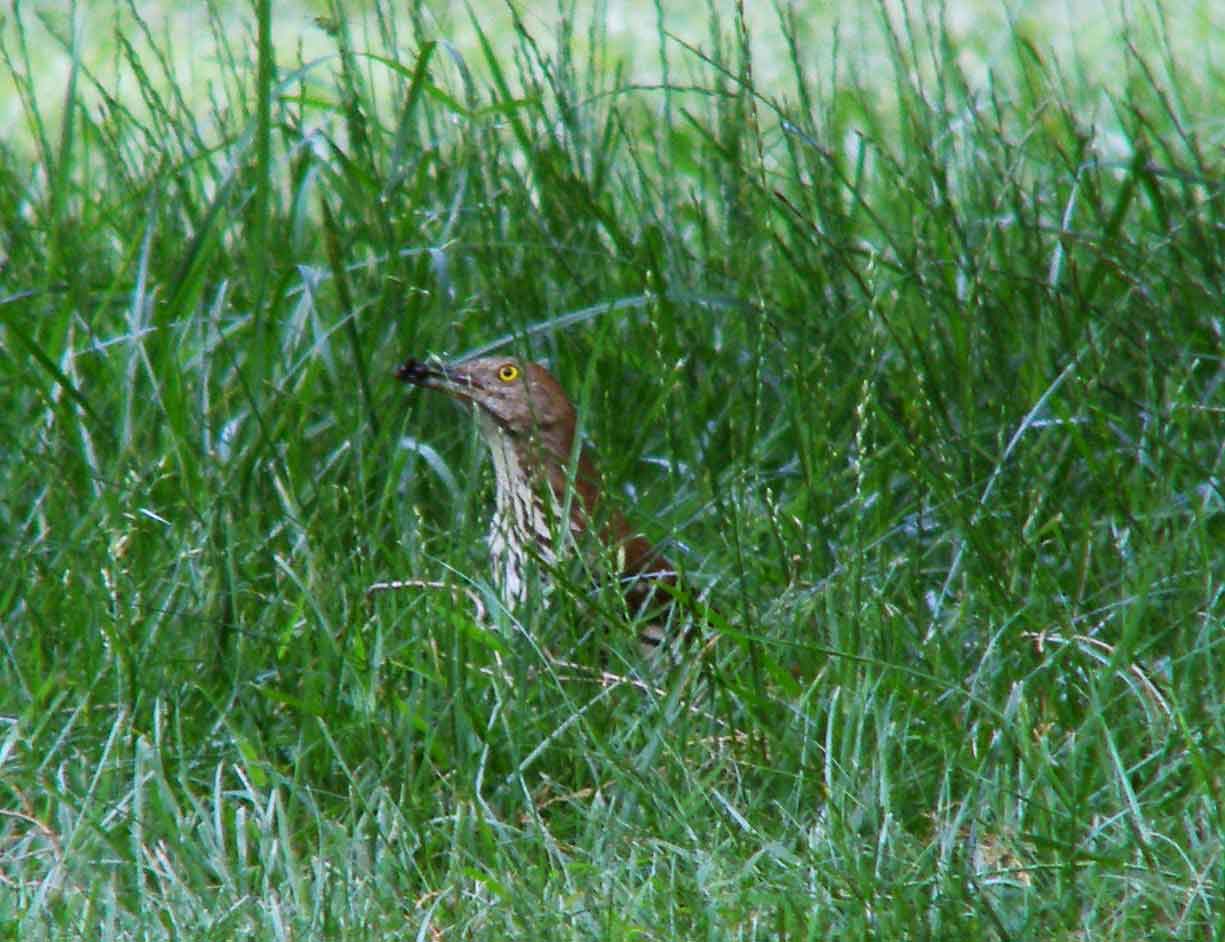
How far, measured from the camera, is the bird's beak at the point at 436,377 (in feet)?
13.7

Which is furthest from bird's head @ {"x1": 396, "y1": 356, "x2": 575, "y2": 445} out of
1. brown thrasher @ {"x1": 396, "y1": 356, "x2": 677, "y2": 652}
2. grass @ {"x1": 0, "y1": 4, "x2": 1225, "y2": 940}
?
grass @ {"x1": 0, "y1": 4, "x2": 1225, "y2": 940}

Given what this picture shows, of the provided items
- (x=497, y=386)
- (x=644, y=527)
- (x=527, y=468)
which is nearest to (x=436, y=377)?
(x=497, y=386)

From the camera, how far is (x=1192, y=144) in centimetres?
418

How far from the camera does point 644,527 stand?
3727mm

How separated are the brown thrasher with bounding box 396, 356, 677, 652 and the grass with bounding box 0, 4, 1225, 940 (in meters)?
0.09

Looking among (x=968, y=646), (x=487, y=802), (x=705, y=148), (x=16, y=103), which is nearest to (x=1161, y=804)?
(x=968, y=646)

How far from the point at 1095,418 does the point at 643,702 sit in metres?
1.06

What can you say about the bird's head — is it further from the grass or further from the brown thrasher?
the grass

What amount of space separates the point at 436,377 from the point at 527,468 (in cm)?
31

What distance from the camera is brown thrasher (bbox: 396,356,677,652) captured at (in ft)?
13.0

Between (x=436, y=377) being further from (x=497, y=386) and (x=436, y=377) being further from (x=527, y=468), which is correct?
(x=527, y=468)

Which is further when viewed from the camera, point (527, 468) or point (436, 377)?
point (527, 468)

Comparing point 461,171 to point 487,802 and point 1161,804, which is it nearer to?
point 487,802

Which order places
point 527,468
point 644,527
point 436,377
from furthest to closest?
1. point 527,468
2. point 436,377
3. point 644,527
